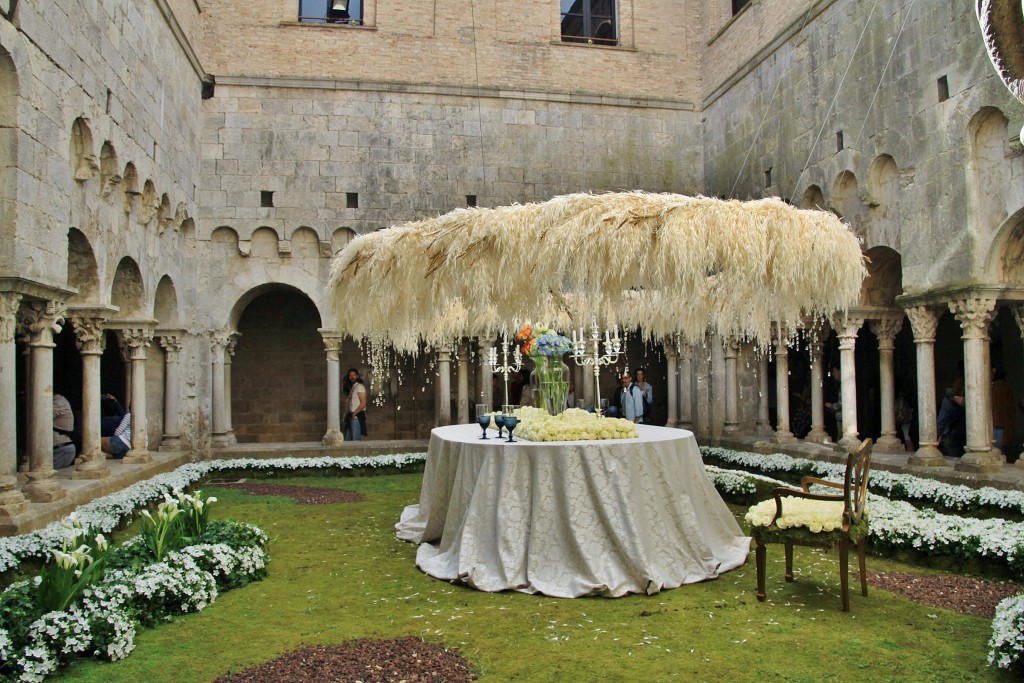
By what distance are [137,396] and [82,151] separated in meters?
3.83

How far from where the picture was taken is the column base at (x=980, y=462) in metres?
9.02

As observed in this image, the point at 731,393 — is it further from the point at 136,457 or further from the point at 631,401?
the point at 136,457

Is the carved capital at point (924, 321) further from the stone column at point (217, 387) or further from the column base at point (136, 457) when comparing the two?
the stone column at point (217, 387)

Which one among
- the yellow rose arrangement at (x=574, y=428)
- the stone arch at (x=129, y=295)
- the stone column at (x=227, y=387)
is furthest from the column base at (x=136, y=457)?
the yellow rose arrangement at (x=574, y=428)

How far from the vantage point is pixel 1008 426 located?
11.1 metres

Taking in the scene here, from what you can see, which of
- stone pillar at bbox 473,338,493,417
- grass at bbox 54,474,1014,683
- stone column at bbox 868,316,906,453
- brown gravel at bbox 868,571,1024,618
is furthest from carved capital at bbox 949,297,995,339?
stone pillar at bbox 473,338,493,417

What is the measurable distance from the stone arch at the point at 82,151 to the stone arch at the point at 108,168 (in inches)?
23.4

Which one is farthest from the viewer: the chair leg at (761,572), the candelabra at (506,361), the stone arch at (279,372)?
the stone arch at (279,372)

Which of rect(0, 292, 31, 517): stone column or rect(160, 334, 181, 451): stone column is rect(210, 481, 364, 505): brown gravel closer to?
rect(160, 334, 181, 451): stone column

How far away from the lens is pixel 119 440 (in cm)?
1129

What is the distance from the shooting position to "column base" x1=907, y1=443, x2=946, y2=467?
9.80 meters

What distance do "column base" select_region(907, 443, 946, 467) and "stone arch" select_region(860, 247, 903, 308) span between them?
8.20 ft

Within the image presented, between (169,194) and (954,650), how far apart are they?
37.4 feet

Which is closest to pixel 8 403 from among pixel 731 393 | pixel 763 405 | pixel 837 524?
→ pixel 837 524
